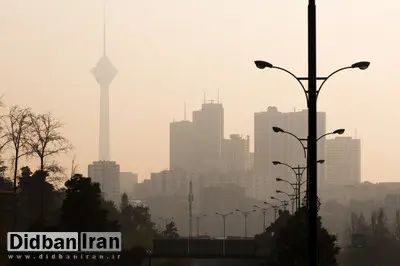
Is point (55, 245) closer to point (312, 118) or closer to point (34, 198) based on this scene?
point (34, 198)

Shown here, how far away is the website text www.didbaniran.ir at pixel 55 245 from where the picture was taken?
7562 cm

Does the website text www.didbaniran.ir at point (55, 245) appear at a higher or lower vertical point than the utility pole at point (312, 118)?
lower

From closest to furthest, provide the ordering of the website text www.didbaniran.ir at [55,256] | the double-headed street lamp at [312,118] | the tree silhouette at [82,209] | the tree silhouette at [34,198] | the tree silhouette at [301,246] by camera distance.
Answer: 1. the double-headed street lamp at [312,118]
2. the website text www.didbaniran.ir at [55,256]
3. the tree silhouette at [301,246]
4. the tree silhouette at [82,209]
5. the tree silhouette at [34,198]

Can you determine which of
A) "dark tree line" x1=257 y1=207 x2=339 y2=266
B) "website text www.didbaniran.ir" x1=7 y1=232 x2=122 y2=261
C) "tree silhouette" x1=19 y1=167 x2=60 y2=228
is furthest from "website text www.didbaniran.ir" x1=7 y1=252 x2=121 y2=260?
Result: "tree silhouette" x1=19 y1=167 x2=60 y2=228

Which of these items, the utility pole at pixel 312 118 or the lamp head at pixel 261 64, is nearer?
the utility pole at pixel 312 118

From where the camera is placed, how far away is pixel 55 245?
3223 inches

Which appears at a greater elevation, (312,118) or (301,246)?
(312,118)

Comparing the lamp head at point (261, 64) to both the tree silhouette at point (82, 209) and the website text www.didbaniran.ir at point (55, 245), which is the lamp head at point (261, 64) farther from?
the tree silhouette at point (82, 209)

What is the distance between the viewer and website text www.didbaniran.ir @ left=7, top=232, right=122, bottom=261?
248 feet

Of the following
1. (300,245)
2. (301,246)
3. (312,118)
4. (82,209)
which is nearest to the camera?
(312,118)

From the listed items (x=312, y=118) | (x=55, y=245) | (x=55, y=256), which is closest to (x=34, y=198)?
(x=55, y=245)

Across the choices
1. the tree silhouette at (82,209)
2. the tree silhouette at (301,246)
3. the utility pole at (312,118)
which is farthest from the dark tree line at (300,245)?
the utility pole at (312,118)

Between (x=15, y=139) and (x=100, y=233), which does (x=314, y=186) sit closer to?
(x=100, y=233)

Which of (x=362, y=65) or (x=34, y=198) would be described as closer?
(x=362, y=65)
